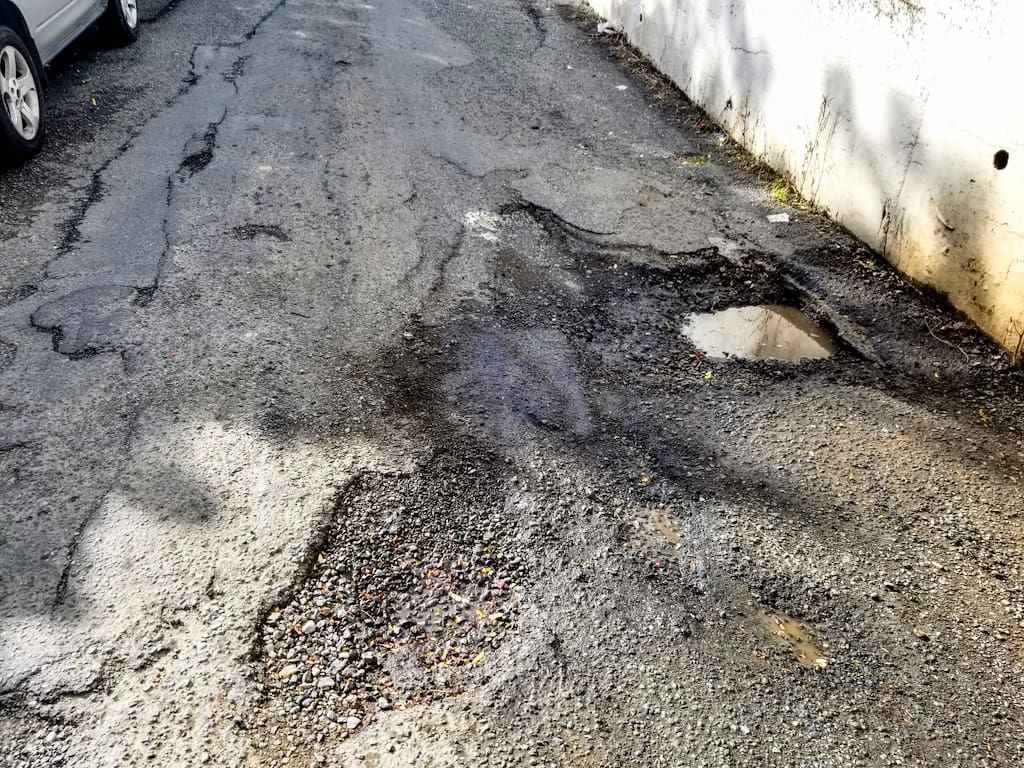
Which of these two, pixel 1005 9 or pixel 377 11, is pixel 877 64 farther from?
pixel 377 11

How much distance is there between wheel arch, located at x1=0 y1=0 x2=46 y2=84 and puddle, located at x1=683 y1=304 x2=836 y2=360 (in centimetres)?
489

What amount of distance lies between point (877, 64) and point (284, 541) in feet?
14.1

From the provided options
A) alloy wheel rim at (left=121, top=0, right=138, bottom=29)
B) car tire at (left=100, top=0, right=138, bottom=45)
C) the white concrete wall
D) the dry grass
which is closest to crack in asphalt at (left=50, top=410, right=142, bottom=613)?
the white concrete wall

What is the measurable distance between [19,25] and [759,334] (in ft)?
17.5

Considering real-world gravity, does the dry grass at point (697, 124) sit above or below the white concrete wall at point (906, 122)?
below

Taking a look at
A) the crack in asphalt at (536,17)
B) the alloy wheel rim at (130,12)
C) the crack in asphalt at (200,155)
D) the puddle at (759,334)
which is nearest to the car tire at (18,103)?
the crack in asphalt at (200,155)

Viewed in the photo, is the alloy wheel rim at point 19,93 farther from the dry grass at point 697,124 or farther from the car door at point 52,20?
the dry grass at point 697,124

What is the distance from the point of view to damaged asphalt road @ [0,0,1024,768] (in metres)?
2.47

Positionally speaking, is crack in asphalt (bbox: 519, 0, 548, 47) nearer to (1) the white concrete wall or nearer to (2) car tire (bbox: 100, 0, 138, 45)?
(1) the white concrete wall

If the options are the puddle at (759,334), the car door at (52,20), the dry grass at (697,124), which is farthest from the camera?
the dry grass at (697,124)

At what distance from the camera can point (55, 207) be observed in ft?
16.7

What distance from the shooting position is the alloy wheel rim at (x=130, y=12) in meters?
7.71

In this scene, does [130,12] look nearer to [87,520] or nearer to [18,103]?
[18,103]

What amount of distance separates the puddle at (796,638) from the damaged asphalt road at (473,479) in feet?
0.03
